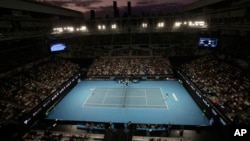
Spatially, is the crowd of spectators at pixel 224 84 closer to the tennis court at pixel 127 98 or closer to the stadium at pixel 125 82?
the stadium at pixel 125 82

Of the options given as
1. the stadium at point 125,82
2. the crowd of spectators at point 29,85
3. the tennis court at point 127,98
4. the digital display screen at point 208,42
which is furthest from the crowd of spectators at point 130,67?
the digital display screen at point 208,42

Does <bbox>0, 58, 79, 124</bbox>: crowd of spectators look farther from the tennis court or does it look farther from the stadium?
the tennis court

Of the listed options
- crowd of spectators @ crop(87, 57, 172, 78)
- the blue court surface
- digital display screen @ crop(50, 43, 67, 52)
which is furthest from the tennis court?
digital display screen @ crop(50, 43, 67, 52)

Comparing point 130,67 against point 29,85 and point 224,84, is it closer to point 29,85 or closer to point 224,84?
point 224,84

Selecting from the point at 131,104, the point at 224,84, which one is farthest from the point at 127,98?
the point at 224,84

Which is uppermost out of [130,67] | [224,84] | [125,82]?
[130,67]

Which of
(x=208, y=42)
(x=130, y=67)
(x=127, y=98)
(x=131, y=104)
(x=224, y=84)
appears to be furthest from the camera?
(x=130, y=67)

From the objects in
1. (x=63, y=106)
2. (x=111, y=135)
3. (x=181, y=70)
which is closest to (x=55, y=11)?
(x=63, y=106)
